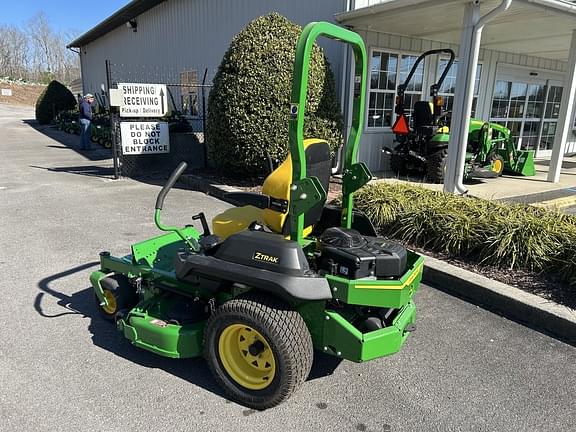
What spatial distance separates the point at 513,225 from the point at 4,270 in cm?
525

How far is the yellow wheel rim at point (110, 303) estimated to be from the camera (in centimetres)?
338

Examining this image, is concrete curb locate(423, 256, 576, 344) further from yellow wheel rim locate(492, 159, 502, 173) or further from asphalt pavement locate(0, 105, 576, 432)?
yellow wheel rim locate(492, 159, 502, 173)

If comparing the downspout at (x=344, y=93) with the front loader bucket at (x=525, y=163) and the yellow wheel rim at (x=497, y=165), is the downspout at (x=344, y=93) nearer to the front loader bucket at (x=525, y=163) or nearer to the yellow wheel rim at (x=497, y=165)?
the yellow wheel rim at (x=497, y=165)

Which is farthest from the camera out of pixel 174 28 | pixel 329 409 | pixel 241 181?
pixel 174 28

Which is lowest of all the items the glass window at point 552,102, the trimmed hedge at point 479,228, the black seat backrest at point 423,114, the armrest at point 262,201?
the trimmed hedge at point 479,228

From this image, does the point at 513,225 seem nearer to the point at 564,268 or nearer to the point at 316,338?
the point at 564,268

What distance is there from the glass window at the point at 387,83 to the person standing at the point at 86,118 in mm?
9702

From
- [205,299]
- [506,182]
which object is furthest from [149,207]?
[506,182]

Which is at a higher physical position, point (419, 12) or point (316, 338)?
point (419, 12)

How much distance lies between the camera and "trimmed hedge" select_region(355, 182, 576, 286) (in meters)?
4.15

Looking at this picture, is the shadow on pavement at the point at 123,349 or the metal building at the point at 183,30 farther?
the metal building at the point at 183,30

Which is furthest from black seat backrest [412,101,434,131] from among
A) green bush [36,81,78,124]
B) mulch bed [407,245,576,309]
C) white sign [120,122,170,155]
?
green bush [36,81,78,124]

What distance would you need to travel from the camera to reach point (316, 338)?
259cm

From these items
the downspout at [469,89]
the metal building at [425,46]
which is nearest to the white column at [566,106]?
the metal building at [425,46]
